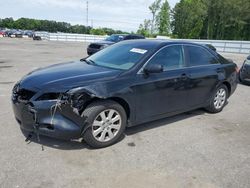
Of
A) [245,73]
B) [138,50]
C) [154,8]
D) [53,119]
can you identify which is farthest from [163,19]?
[53,119]

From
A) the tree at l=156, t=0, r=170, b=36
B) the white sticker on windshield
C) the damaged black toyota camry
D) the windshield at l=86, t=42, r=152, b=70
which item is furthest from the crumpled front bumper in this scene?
the tree at l=156, t=0, r=170, b=36

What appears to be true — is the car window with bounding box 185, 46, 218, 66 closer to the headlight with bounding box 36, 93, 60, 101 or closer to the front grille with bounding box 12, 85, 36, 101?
the headlight with bounding box 36, 93, 60, 101

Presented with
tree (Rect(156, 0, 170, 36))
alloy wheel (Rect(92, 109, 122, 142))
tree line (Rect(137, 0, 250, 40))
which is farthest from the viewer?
tree (Rect(156, 0, 170, 36))

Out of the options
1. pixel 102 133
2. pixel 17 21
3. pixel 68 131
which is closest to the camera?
pixel 68 131

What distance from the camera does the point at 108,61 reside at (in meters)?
4.89

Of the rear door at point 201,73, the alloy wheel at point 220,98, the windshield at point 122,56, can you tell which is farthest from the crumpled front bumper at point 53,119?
the alloy wheel at point 220,98

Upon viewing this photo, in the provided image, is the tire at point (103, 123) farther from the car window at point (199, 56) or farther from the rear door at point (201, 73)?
the car window at point (199, 56)

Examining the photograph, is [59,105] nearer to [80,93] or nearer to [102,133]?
[80,93]

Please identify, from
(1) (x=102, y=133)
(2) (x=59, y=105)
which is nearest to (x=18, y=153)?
(2) (x=59, y=105)

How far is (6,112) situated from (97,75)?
2.49 meters

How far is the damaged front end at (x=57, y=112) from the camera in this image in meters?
3.73

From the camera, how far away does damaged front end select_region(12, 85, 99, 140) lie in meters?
3.73

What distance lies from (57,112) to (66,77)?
1.91 ft

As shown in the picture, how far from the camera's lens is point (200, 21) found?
60.1 meters
